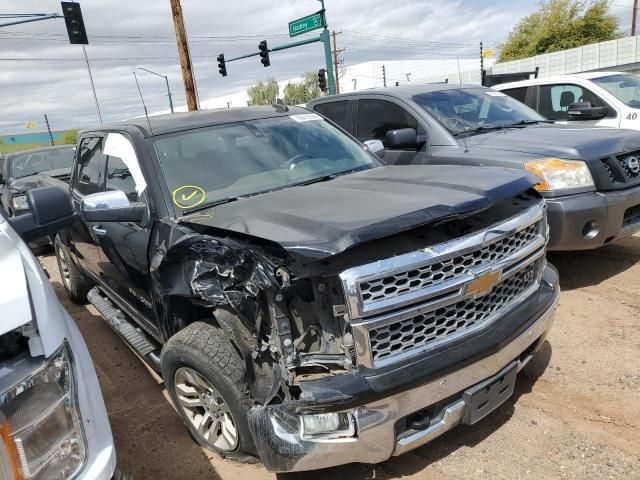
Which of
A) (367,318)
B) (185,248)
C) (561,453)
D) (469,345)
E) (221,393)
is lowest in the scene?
(561,453)

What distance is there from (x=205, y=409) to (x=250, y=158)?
1.67 metres

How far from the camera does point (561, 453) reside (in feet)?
8.62

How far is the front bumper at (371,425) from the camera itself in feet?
6.97

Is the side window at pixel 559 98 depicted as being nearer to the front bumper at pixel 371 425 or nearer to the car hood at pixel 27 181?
the front bumper at pixel 371 425

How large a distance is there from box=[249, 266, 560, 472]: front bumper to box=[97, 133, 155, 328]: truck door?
145 cm

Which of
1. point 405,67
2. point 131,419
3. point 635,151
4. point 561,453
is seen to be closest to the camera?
point 561,453

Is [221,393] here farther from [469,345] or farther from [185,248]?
[469,345]

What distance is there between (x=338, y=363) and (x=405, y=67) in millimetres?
70540

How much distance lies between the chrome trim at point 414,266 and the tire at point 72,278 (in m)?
4.00

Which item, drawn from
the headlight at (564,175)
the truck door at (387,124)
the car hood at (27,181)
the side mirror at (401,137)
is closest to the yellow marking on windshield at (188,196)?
the side mirror at (401,137)

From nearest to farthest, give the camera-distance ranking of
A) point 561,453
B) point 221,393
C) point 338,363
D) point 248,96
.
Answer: point 338,363 < point 221,393 < point 561,453 < point 248,96

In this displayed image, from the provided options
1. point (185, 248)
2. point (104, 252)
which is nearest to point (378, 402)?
point (185, 248)

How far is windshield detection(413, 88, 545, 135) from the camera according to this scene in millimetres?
5559

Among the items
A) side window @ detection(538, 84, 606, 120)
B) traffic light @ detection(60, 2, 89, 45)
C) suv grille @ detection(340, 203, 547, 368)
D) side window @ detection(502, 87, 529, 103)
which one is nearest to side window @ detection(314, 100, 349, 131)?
side window @ detection(502, 87, 529, 103)
